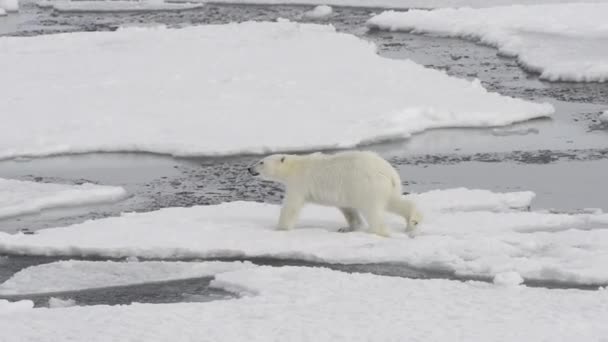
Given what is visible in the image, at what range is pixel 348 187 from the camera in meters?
8.10

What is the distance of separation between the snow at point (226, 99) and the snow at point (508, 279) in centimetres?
471

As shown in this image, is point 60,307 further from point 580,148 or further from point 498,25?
point 498,25

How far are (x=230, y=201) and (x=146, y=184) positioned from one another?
1.10 m

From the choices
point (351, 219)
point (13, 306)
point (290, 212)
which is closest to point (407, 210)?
point (351, 219)

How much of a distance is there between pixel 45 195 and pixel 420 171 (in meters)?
3.64

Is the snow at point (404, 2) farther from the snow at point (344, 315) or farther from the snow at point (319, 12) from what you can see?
the snow at point (344, 315)

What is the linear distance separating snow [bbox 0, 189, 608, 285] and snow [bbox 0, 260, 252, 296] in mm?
286

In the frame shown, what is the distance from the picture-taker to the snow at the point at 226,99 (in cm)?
1193

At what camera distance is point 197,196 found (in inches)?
395

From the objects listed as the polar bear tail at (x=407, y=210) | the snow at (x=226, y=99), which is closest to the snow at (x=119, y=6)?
the snow at (x=226, y=99)

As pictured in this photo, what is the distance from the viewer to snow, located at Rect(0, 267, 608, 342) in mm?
5961

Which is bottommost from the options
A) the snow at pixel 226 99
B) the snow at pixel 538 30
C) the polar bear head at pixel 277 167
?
the polar bear head at pixel 277 167

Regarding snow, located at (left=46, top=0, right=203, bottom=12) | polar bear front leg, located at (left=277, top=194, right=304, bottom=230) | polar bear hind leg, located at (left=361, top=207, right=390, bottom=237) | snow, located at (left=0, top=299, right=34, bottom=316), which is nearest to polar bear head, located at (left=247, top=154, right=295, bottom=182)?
polar bear front leg, located at (left=277, top=194, right=304, bottom=230)

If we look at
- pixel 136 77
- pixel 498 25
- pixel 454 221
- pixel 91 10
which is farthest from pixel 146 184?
pixel 91 10
